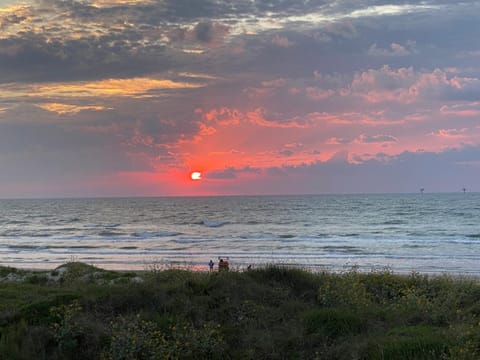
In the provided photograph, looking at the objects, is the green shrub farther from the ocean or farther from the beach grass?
the ocean

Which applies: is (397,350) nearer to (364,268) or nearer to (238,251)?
(364,268)

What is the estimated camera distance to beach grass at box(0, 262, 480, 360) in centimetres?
726

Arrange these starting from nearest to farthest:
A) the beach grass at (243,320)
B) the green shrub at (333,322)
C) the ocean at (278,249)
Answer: the beach grass at (243,320) < the green shrub at (333,322) < the ocean at (278,249)

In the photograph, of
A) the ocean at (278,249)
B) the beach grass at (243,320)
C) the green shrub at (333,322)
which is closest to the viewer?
the beach grass at (243,320)

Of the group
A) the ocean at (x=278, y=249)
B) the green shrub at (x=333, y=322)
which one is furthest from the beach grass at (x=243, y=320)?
the ocean at (x=278, y=249)

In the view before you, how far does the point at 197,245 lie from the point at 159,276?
3048 cm

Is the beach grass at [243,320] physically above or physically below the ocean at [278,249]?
above

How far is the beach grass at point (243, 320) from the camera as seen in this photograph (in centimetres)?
726

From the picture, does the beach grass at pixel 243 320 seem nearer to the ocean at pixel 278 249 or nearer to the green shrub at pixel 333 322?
the green shrub at pixel 333 322

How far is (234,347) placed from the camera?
7.73 m

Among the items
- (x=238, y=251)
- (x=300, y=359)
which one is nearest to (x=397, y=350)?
(x=300, y=359)

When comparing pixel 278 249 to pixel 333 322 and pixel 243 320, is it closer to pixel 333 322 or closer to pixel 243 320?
pixel 243 320

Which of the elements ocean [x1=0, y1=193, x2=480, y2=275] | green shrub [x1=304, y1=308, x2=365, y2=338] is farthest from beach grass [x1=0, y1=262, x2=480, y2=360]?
ocean [x1=0, y1=193, x2=480, y2=275]

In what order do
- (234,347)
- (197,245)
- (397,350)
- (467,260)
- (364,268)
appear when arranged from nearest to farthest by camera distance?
(397,350), (234,347), (364,268), (467,260), (197,245)
